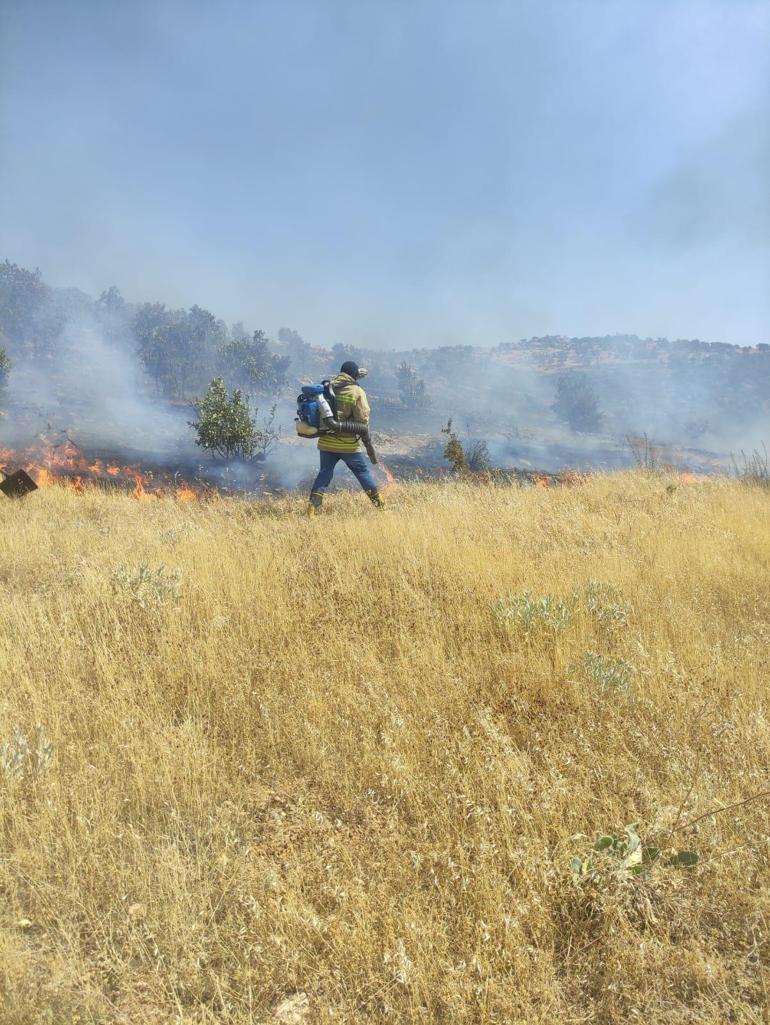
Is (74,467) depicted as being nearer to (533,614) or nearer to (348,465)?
(348,465)

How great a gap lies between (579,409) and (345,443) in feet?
173

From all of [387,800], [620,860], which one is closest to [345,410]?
[387,800]

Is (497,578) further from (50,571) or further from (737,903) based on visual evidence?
(50,571)

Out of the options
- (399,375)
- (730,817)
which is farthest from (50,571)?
(399,375)

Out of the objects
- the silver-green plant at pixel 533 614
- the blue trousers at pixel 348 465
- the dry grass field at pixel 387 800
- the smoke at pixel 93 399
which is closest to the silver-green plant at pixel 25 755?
the dry grass field at pixel 387 800

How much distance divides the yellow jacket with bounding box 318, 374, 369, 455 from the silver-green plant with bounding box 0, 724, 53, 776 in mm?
5369

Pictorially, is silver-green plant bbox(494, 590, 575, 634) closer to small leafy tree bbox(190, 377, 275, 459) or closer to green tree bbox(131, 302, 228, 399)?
small leafy tree bbox(190, 377, 275, 459)

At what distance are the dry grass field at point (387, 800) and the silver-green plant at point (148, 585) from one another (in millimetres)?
26

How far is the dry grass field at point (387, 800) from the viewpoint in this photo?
1405mm

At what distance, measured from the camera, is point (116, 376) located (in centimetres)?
4625

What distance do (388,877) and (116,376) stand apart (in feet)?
172

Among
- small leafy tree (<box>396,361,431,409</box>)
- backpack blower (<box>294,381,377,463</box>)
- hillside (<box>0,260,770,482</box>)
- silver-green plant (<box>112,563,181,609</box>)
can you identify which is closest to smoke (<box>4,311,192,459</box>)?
hillside (<box>0,260,770,482</box>)

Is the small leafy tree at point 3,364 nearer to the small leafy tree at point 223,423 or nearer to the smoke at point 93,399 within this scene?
the smoke at point 93,399

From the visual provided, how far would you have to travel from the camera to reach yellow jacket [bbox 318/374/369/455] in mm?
7234
